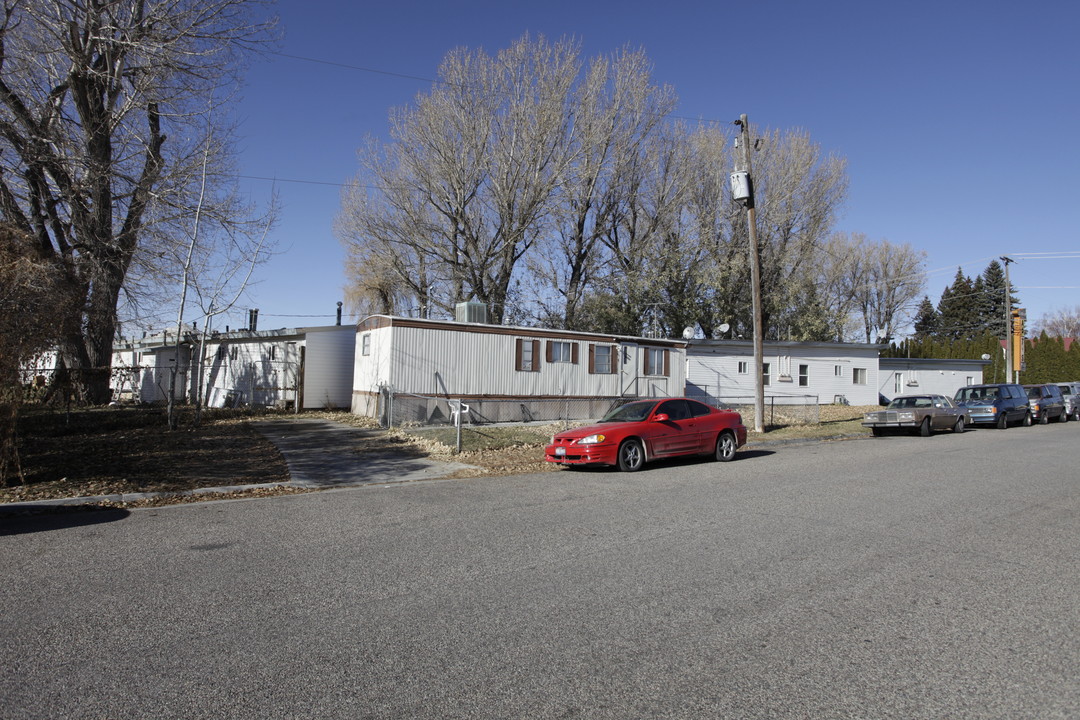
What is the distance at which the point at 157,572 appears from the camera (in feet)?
19.5

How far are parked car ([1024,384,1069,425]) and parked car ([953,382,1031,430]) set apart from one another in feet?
3.28

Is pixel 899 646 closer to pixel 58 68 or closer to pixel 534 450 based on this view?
pixel 534 450

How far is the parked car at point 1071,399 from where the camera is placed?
2909 cm

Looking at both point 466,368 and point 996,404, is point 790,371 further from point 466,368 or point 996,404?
point 466,368

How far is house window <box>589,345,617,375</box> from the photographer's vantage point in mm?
24758

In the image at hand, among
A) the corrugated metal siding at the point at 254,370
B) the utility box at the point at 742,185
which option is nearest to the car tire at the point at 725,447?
the utility box at the point at 742,185

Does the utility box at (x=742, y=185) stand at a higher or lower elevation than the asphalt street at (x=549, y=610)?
higher

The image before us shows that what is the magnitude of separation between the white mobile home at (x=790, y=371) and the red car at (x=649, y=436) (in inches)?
615

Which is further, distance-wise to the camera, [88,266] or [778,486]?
[88,266]

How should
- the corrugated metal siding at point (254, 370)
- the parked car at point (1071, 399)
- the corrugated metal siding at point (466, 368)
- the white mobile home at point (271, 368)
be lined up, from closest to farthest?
the corrugated metal siding at point (466, 368) < the white mobile home at point (271, 368) < the corrugated metal siding at point (254, 370) < the parked car at point (1071, 399)

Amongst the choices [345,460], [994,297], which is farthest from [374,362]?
[994,297]

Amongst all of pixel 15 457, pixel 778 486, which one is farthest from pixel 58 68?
pixel 778 486

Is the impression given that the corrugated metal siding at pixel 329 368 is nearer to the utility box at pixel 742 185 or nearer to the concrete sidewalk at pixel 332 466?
the concrete sidewalk at pixel 332 466

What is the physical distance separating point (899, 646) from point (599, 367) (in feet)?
68.3
